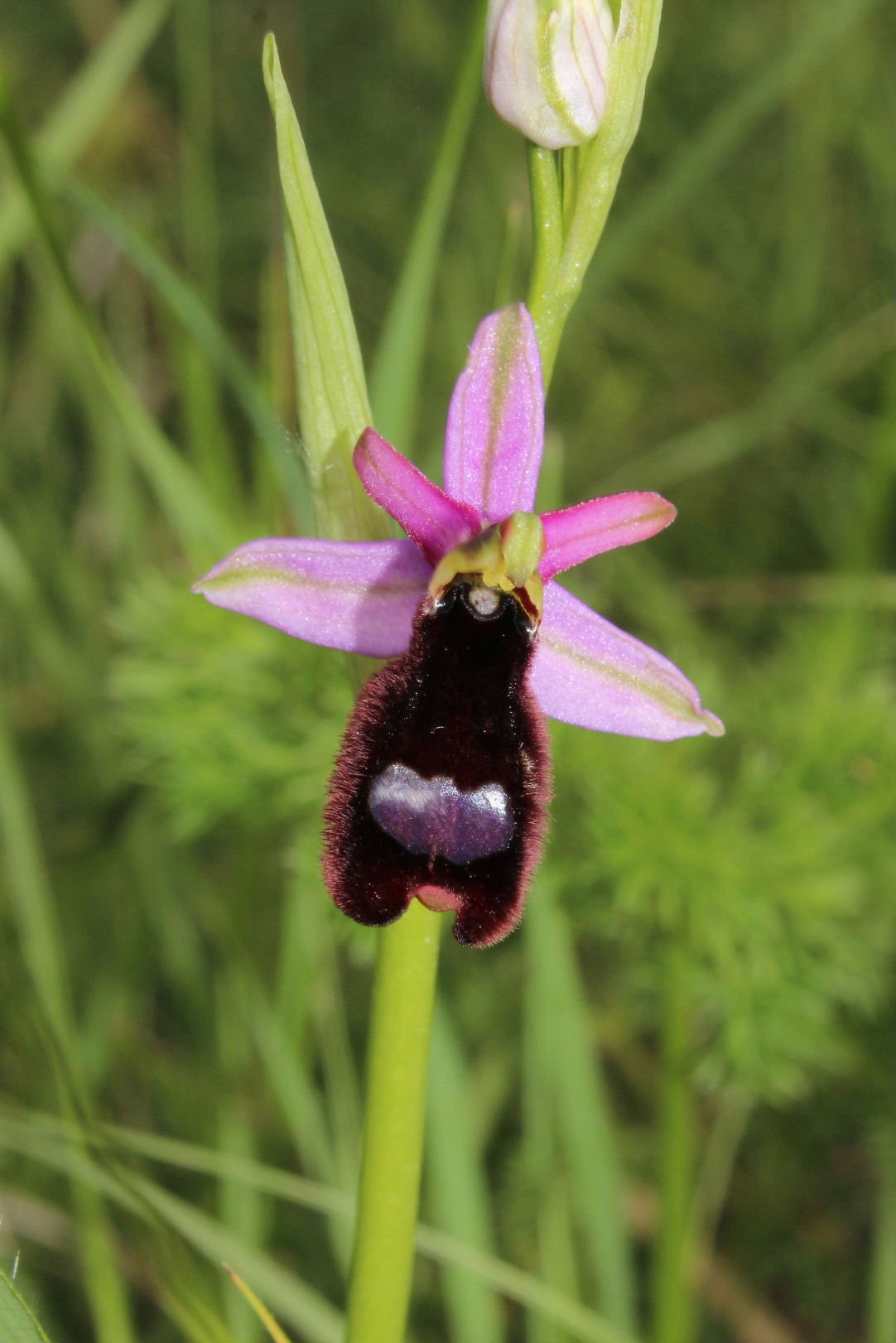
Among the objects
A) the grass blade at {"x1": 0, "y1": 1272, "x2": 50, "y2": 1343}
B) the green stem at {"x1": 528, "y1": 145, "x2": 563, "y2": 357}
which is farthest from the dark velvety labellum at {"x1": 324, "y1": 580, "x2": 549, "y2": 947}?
the grass blade at {"x1": 0, "y1": 1272, "x2": 50, "y2": 1343}

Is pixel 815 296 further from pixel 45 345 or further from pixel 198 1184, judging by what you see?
pixel 198 1184

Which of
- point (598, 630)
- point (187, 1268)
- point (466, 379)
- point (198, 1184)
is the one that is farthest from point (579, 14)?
point (198, 1184)

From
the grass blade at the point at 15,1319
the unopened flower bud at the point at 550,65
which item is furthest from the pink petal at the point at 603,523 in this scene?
the grass blade at the point at 15,1319

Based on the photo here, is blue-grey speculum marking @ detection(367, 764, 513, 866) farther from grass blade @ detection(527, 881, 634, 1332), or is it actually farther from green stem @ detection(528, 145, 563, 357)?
grass blade @ detection(527, 881, 634, 1332)

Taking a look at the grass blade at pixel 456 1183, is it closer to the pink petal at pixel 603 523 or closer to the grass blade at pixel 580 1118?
the grass blade at pixel 580 1118

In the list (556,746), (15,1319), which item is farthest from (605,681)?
(556,746)

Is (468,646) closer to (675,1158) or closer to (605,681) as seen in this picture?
(605,681)
